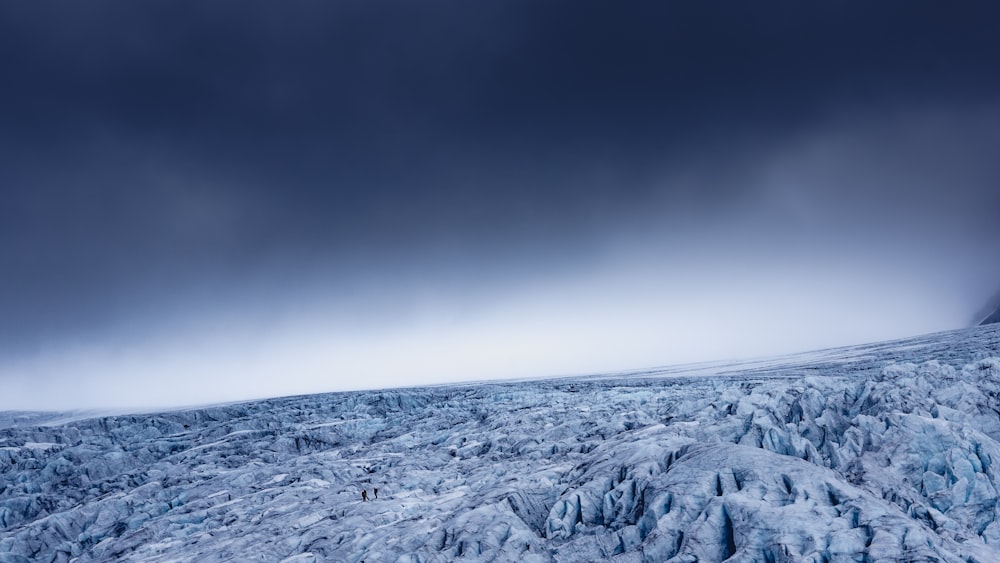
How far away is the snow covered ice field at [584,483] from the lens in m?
19.9

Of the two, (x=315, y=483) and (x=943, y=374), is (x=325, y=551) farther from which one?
(x=943, y=374)

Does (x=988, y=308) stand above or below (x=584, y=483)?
above

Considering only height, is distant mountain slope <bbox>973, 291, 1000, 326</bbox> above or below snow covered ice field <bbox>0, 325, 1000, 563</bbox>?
above

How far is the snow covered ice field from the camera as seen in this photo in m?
19.9

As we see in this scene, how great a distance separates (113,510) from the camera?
1403 inches

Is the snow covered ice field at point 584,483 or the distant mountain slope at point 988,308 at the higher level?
the distant mountain slope at point 988,308

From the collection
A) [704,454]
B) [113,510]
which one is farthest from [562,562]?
[113,510]

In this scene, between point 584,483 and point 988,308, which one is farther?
point 988,308

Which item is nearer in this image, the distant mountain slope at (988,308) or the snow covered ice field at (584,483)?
the snow covered ice field at (584,483)

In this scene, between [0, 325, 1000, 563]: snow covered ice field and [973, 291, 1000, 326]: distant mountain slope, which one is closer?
[0, 325, 1000, 563]: snow covered ice field

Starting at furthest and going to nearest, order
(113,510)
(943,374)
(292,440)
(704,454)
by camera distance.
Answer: (292,440) → (113,510) → (943,374) → (704,454)

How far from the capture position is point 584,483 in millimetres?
25641

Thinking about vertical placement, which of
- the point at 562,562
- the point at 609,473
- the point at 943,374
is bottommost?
the point at 562,562

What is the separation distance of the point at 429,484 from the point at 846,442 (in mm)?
22671
